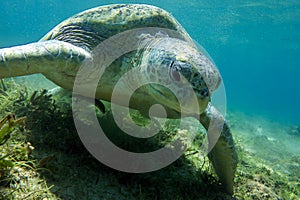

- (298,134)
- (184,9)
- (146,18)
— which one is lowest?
(298,134)

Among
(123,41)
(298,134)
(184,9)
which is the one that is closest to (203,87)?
(123,41)

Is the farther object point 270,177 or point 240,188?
point 270,177

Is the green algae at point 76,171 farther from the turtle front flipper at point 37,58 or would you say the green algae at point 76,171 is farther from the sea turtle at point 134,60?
the turtle front flipper at point 37,58

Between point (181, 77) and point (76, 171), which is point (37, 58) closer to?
point (76, 171)

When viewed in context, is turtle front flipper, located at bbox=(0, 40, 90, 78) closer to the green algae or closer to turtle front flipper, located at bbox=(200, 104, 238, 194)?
the green algae

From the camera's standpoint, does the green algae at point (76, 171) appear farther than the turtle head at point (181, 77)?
No

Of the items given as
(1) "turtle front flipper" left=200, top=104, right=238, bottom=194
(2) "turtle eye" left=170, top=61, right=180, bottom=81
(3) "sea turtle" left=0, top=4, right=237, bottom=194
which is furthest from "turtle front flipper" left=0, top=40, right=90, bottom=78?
(1) "turtle front flipper" left=200, top=104, right=238, bottom=194

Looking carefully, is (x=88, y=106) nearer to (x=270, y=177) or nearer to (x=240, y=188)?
(x=240, y=188)

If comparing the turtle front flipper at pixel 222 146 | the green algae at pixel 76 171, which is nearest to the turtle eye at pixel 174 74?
the turtle front flipper at pixel 222 146

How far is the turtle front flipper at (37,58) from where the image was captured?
240 centimetres

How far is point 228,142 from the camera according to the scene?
3188mm

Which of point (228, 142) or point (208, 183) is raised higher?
point (228, 142)

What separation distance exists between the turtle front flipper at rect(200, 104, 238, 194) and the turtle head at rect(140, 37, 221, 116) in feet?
2.41

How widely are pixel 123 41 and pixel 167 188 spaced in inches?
73.8
